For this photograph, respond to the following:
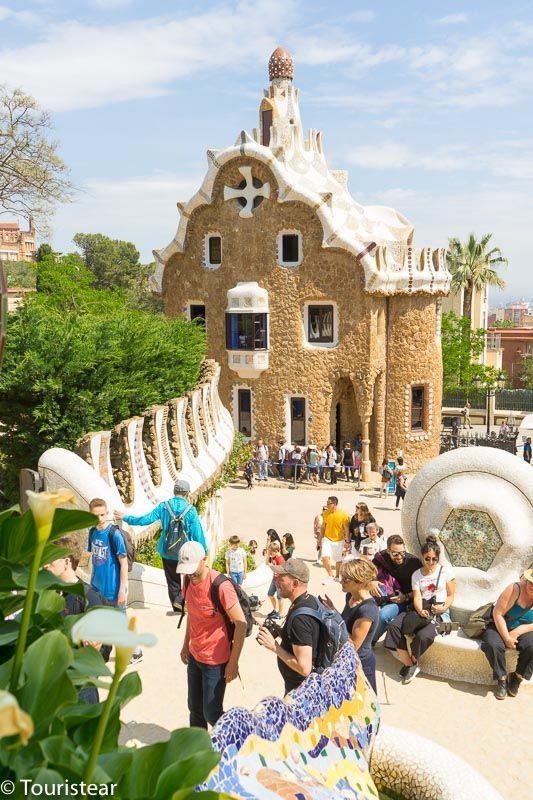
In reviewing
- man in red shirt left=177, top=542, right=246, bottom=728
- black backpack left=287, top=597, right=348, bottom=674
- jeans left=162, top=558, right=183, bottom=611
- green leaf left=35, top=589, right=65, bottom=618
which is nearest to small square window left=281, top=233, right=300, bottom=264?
jeans left=162, top=558, right=183, bottom=611

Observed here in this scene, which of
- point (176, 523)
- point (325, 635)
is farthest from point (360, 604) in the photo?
point (176, 523)

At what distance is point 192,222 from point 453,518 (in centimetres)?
1723

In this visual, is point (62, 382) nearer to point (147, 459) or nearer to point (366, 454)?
point (147, 459)

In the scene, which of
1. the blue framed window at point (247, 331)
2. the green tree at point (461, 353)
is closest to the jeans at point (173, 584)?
the blue framed window at point (247, 331)

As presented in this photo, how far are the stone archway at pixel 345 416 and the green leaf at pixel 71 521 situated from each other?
20.3m

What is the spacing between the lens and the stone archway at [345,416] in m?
22.0

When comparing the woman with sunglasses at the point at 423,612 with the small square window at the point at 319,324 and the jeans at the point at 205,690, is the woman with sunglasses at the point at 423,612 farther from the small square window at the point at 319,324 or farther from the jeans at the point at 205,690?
the small square window at the point at 319,324

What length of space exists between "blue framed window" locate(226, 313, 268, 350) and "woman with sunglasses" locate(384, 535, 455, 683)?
15.8 metres

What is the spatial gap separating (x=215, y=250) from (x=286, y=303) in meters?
2.81

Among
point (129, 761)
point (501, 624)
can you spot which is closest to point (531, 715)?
point (501, 624)

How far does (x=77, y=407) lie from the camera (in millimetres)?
9047

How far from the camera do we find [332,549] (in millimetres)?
9297

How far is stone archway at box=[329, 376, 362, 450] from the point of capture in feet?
72.1

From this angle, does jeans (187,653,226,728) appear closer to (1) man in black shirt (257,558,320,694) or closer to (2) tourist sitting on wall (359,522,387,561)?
(1) man in black shirt (257,558,320,694)
